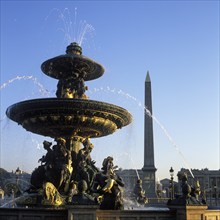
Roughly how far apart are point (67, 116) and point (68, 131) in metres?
1.25

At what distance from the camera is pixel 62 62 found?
62.1 feet

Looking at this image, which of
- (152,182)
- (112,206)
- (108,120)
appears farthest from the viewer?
(152,182)

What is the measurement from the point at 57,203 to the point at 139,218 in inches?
157

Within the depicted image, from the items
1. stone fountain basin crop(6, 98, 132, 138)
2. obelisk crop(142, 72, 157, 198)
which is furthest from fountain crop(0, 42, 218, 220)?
obelisk crop(142, 72, 157, 198)

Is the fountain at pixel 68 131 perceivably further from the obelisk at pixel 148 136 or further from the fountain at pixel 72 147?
the obelisk at pixel 148 136

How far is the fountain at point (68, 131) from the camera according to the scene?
1483 centimetres

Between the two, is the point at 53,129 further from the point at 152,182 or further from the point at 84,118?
the point at 152,182

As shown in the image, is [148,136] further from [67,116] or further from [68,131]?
[67,116]

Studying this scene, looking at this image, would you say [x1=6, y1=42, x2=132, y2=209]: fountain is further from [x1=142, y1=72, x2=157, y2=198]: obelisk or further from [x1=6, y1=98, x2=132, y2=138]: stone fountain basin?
[x1=142, y1=72, x2=157, y2=198]: obelisk

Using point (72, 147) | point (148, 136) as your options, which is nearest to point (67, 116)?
point (72, 147)

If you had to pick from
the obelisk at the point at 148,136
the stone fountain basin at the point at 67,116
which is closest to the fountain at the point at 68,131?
the stone fountain basin at the point at 67,116

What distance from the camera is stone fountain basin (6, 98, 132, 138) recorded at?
1598cm

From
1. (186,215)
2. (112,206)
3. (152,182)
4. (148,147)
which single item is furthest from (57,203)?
(152,182)

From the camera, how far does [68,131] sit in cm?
1755
